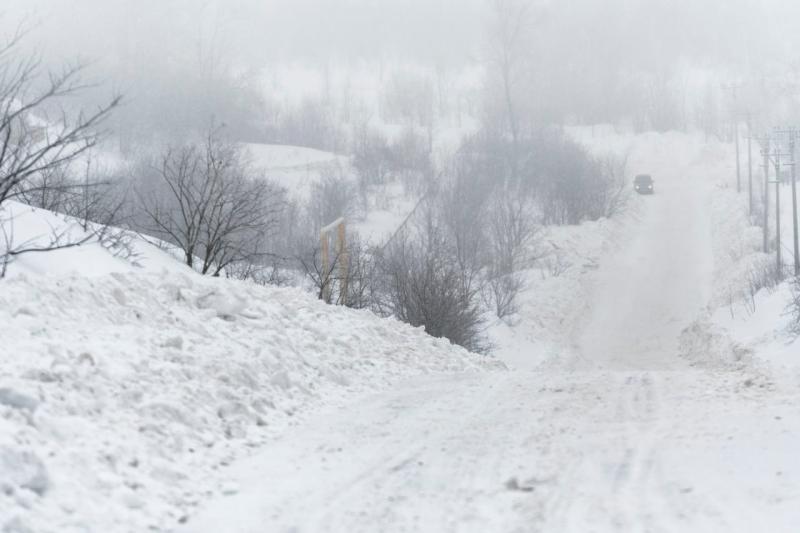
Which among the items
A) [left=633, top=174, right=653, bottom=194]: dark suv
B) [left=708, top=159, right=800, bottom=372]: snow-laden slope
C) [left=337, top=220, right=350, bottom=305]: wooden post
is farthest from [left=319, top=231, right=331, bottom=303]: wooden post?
[left=633, top=174, right=653, bottom=194]: dark suv

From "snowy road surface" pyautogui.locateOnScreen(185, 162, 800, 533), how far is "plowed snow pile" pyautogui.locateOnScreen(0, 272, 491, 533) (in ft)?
1.37

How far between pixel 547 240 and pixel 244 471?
42.9 meters

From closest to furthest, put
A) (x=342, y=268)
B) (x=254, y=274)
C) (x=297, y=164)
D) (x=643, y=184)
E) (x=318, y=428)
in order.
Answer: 1. (x=318, y=428)
2. (x=342, y=268)
3. (x=254, y=274)
4. (x=643, y=184)
5. (x=297, y=164)

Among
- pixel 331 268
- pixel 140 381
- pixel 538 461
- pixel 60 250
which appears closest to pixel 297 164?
pixel 331 268

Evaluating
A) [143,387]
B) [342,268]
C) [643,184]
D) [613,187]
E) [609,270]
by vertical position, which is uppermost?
[643,184]

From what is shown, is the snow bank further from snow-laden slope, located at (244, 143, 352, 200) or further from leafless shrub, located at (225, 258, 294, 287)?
snow-laden slope, located at (244, 143, 352, 200)

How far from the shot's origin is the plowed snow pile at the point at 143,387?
5344mm

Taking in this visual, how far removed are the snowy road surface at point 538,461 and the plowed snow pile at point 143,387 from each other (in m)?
0.42

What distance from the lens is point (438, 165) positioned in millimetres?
71062

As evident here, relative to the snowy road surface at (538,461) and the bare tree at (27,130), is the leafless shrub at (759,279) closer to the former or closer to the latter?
the snowy road surface at (538,461)

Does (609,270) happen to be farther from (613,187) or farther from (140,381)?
(140,381)

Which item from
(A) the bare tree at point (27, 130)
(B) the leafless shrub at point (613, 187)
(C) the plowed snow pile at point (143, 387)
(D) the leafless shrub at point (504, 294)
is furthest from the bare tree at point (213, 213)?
(B) the leafless shrub at point (613, 187)

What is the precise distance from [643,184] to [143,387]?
64.6 meters

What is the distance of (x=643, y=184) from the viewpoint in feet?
224
